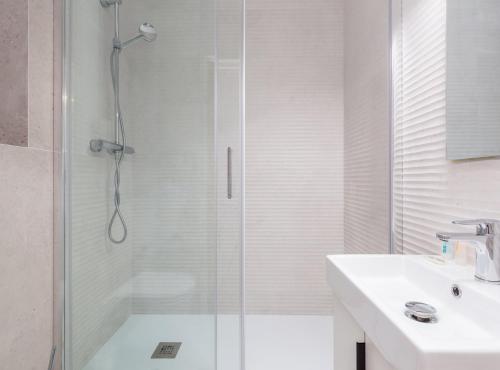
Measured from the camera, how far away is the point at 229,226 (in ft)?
4.85

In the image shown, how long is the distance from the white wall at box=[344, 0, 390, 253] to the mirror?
0.45 m

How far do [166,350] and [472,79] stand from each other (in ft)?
4.70

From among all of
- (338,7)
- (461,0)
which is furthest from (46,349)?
(338,7)

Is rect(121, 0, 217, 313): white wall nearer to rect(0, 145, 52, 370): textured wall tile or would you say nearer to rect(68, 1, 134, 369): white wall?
rect(68, 1, 134, 369): white wall

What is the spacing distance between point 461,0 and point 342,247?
1.55 m

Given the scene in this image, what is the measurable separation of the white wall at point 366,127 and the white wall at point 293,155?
0.37ft

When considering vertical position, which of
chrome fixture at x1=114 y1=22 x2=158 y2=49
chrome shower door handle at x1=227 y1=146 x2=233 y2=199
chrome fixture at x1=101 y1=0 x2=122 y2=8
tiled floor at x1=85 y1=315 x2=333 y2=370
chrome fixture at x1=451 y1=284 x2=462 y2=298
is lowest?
tiled floor at x1=85 y1=315 x2=333 y2=370

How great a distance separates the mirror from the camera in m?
0.85

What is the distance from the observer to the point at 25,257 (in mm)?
1142

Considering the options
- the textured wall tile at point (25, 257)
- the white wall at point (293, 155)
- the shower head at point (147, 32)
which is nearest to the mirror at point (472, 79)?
the shower head at point (147, 32)

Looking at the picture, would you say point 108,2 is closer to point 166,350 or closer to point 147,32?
point 147,32

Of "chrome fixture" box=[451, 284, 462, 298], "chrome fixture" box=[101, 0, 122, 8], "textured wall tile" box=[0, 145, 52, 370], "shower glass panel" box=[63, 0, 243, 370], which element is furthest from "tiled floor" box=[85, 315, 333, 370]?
"chrome fixture" box=[101, 0, 122, 8]

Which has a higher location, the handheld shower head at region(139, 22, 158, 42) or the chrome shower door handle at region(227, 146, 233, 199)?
the handheld shower head at region(139, 22, 158, 42)

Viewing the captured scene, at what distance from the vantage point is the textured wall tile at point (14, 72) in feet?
3.61
